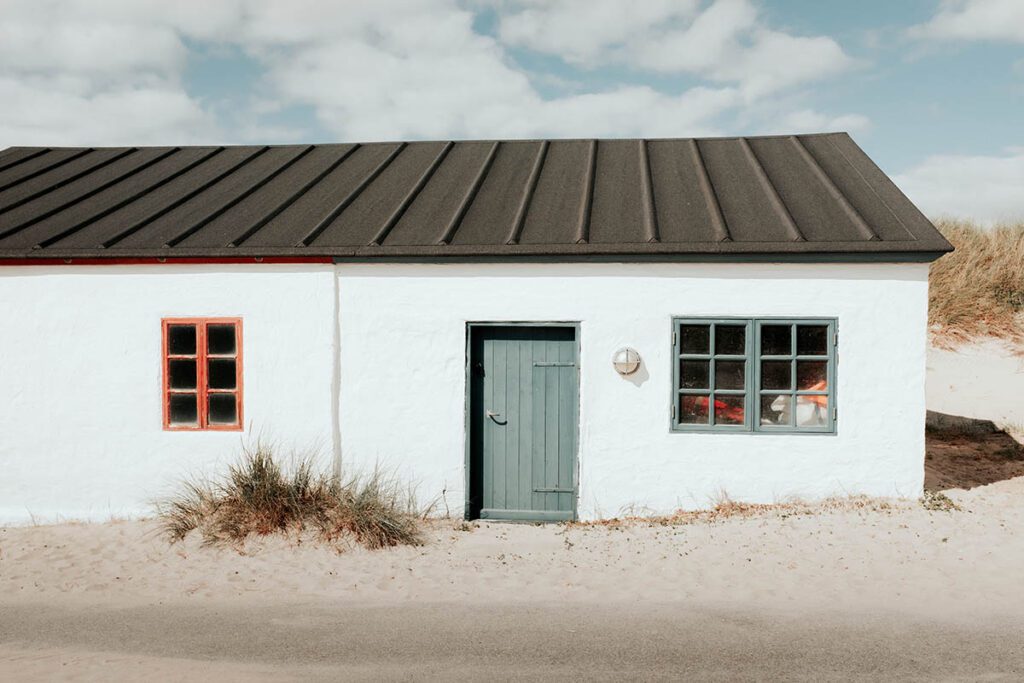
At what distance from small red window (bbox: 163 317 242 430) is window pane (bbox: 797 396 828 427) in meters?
6.01

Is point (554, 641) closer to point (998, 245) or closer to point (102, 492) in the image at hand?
point (102, 492)

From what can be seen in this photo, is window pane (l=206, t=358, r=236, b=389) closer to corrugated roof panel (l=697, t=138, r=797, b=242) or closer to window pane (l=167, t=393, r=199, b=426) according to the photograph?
window pane (l=167, t=393, r=199, b=426)

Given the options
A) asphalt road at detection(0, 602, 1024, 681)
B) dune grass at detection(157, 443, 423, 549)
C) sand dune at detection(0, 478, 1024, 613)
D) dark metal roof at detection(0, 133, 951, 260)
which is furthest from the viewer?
dark metal roof at detection(0, 133, 951, 260)

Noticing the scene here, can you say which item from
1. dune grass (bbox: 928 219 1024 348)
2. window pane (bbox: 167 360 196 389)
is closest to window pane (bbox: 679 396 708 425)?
window pane (bbox: 167 360 196 389)

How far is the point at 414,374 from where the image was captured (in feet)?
27.1

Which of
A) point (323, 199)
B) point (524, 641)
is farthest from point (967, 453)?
point (323, 199)

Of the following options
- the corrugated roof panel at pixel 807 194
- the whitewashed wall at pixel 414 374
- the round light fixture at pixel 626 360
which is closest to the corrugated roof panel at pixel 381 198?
the whitewashed wall at pixel 414 374

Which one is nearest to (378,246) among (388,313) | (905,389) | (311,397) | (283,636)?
(388,313)

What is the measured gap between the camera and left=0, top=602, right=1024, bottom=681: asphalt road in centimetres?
450

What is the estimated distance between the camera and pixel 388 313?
8273mm

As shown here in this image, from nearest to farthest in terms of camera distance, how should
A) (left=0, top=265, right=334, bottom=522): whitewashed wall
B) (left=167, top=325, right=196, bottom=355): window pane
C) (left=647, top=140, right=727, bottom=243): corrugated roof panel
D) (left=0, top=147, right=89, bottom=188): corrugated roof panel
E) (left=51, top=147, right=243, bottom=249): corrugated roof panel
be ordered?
(left=647, top=140, right=727, bottom=243): corrugated roof panel
(left=0, top=265, right=334, bottom=522): whitewashed wall
(left=167, top=325, right=196, bottom=355): window pane
(left=51, top=147, right=243, bottom=249): corrugated roof panel
(left=0, top=147, right=89, bottom=188): corrugated roof panel

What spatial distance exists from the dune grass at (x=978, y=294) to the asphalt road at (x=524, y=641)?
45.7ft

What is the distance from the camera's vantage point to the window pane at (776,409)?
26.3 feet

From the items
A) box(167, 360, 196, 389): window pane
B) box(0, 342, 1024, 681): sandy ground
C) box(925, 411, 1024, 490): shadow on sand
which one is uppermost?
box(167, 360, 196, 389): window pane
